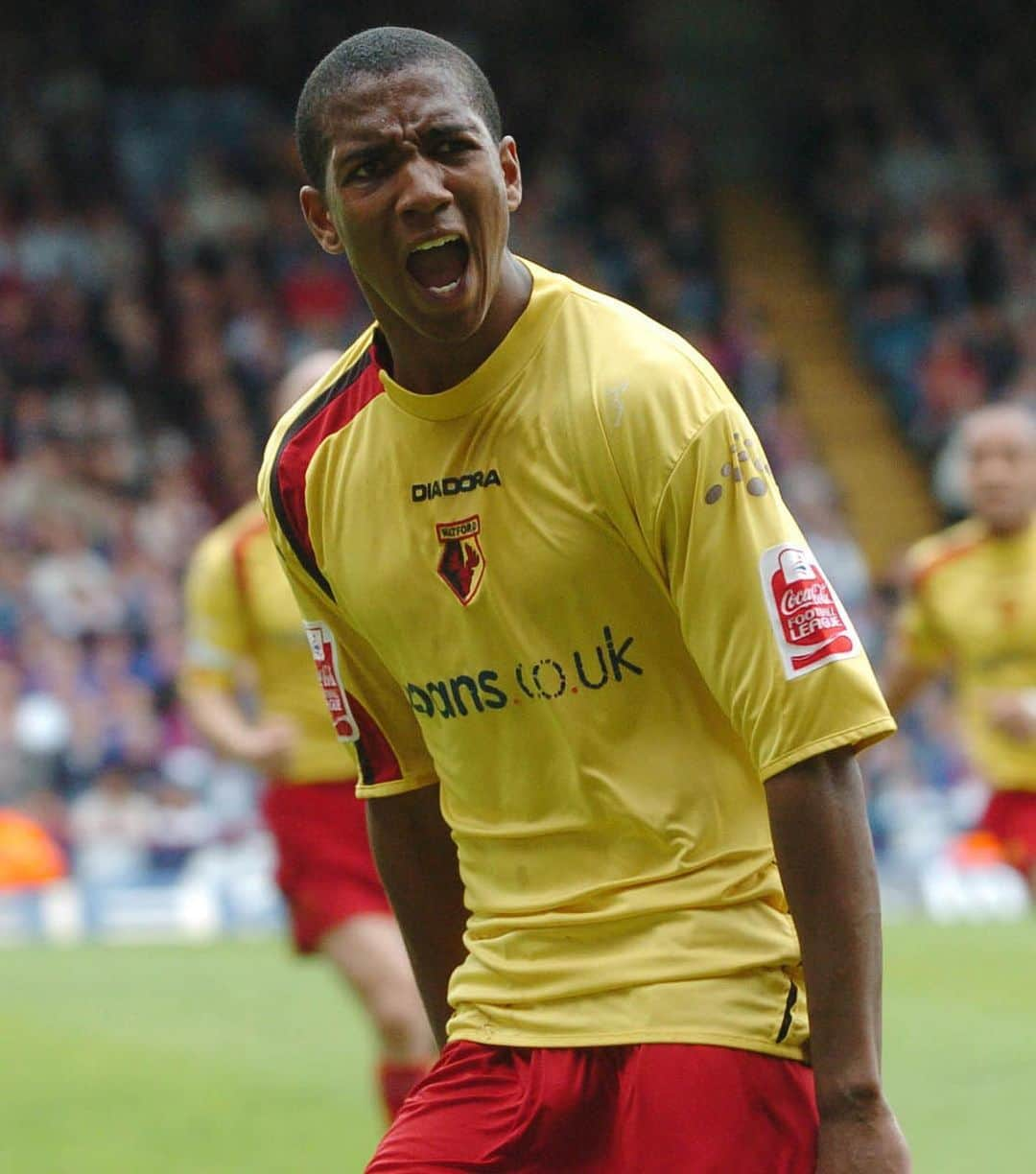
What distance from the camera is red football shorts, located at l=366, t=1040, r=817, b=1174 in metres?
2.62

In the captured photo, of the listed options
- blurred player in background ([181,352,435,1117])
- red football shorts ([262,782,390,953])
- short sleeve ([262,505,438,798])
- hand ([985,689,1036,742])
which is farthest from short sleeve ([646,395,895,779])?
hand ([985,689,1036,742])

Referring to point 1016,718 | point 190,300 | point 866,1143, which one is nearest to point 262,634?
point 1016,718

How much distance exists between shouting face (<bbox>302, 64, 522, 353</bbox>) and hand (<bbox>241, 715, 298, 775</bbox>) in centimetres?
395

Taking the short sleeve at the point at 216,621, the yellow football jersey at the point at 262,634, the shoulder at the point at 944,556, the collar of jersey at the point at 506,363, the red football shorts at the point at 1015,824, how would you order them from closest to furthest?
the collar of jersey at the point at 506,363 < the yellow football jersey at the point at 262,634 < the short sleeve at the point at 216,621 < the red football shorts at the point at 1015,824 < the shoulder at the point at 944,556

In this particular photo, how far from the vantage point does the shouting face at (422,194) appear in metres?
2.64

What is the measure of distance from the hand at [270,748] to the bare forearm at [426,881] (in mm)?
3397

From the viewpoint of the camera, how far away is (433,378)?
283 cm

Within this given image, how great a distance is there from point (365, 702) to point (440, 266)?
719mm

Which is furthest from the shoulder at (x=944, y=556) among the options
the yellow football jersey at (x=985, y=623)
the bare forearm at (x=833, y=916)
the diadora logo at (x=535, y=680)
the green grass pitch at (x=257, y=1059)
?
the bare forearm at (x=833, y=916)

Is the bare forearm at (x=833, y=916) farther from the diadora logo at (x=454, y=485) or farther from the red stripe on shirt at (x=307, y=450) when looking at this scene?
the red stripe on shirt at (x=307, y=450)

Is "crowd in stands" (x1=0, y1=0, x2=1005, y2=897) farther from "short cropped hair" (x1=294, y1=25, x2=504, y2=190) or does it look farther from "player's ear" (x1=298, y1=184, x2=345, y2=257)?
"short cropped hair" (x1=294, y1=25, x2=504, y2=190)

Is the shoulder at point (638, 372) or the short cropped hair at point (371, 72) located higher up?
the short cropped hair at point (371, 72)

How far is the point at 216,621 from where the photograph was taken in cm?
699

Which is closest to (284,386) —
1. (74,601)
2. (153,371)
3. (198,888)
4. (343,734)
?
(343,734)
